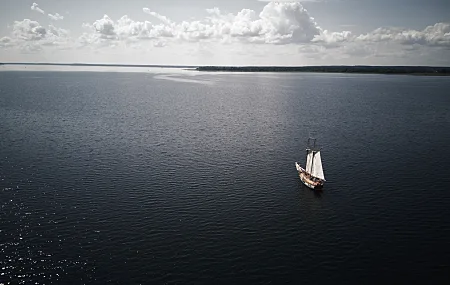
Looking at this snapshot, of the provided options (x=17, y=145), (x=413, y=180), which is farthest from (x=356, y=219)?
(x=17, y=145)

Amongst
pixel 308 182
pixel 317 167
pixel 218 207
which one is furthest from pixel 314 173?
pixel 218 207

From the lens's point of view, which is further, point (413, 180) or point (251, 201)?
point (413, 180)

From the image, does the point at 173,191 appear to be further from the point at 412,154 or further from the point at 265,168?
the point at 412,154

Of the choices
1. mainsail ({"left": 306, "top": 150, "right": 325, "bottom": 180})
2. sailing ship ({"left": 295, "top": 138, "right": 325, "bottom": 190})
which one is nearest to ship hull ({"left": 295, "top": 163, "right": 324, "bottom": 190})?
sailing ship ({"left": 295, "top": 138, "right": 325, "bottom": 190})

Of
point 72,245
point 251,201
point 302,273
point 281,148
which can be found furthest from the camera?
point 281,148

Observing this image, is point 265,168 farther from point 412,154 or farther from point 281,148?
point 412,154

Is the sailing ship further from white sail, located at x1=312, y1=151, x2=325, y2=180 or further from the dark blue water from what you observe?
the dark blue water

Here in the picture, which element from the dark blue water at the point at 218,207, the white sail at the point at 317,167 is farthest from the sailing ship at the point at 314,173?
the dark blue water at the point at 218,207

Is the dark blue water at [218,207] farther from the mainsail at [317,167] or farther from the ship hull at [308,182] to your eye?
the mainsail at [317,167]

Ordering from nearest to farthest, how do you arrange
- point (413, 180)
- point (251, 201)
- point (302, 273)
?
point (302, 273) < point (251, 201) < point (413, 180)
